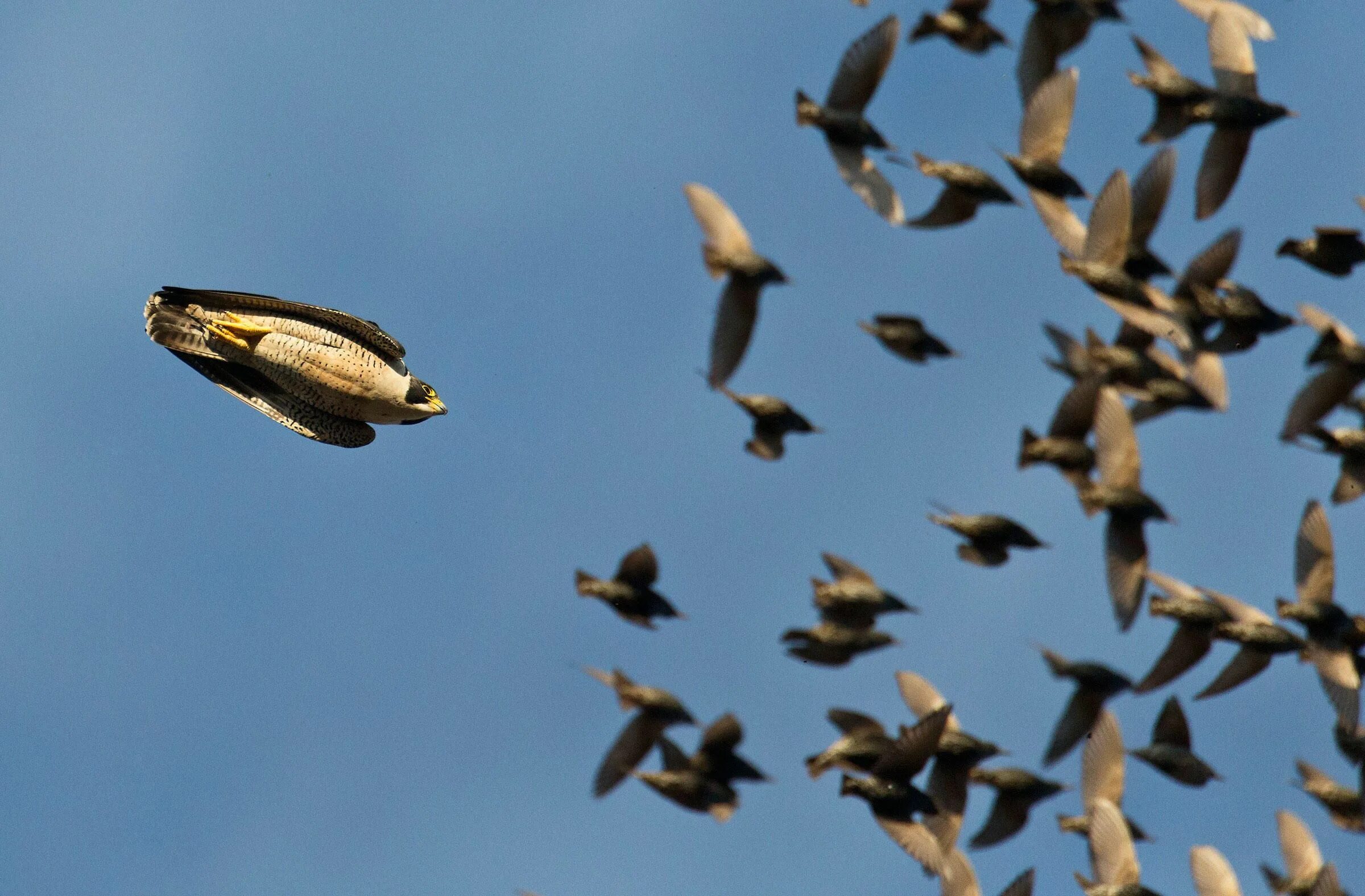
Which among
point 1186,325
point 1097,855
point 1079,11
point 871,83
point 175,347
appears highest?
point 1079,11

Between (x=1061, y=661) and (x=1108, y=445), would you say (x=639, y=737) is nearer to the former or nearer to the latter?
(x=1061, y=661)

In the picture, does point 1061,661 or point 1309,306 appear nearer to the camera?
point 1061,661

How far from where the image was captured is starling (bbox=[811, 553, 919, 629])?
31891 mm

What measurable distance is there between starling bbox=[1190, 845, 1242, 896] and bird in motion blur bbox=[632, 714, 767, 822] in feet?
23.9

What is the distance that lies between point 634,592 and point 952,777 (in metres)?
5.98

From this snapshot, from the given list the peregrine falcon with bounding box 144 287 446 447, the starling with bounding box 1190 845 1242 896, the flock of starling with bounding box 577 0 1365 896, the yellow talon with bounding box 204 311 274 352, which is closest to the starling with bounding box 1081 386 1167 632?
the flock of starling with bounding box 577 0 1365 896

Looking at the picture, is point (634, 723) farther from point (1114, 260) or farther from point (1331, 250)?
point (1331, 250)

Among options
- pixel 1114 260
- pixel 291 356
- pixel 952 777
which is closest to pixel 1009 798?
pixel 952 777

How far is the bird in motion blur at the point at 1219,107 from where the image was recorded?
33250mm

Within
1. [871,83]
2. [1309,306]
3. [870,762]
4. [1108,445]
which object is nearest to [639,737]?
[870,762]

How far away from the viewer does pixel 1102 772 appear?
105ft

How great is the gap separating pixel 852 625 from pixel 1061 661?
3.50m

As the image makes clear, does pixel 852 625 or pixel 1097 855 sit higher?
pixel 852 625

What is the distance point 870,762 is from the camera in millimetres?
31625
